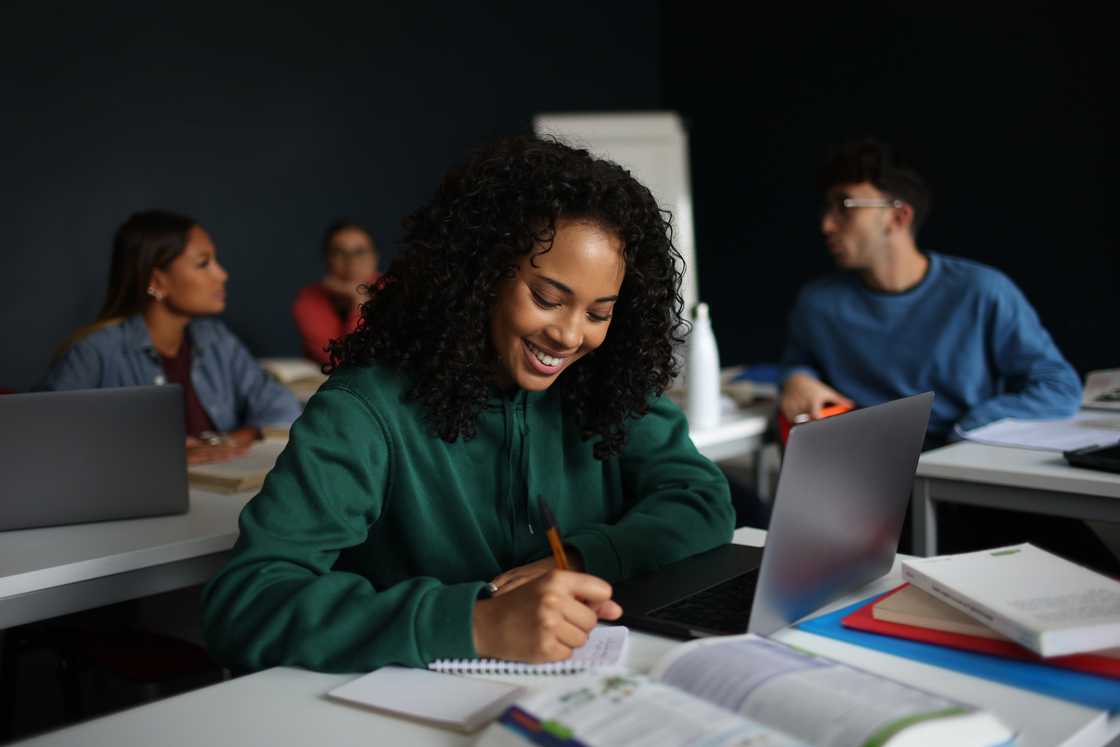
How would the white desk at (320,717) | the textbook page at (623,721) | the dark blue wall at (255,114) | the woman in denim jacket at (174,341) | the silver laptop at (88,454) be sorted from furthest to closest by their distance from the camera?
the dark blue wall at (255,114)
the woman in denim jacket at (174,341)
the silver laptop at (88,454)
the white desk at (320,717)
the textbook page at (623,721)

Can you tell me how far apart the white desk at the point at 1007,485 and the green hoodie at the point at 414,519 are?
1.85 feet

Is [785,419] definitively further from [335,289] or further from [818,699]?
[335,289]

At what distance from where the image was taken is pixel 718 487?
1481mm

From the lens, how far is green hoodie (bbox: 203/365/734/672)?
3.36 ft

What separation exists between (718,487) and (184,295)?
1828mm

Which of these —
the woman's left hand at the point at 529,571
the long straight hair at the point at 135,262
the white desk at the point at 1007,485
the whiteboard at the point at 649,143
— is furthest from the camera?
the whiteboard at the point at 649,143

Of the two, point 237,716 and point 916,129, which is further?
point 916,129

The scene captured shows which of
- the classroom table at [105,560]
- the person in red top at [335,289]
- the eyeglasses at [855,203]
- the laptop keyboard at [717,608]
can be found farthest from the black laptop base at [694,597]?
the person in red top at [335,289]

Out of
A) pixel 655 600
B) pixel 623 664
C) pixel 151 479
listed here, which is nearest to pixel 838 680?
pixel 623 664

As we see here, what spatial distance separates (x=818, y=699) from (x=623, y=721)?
148 mm

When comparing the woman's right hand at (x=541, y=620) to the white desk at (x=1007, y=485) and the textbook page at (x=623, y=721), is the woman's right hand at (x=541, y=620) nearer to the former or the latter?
the textbook page at (x=623, y=721)

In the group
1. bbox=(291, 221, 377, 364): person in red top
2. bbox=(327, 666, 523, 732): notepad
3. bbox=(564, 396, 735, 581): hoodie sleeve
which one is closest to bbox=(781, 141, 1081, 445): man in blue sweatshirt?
bbox=(564, 396, 735, 581): hoodie sleeve

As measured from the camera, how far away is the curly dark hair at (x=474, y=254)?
1.24m

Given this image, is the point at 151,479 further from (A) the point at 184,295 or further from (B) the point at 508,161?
(A) the point at 184,295
